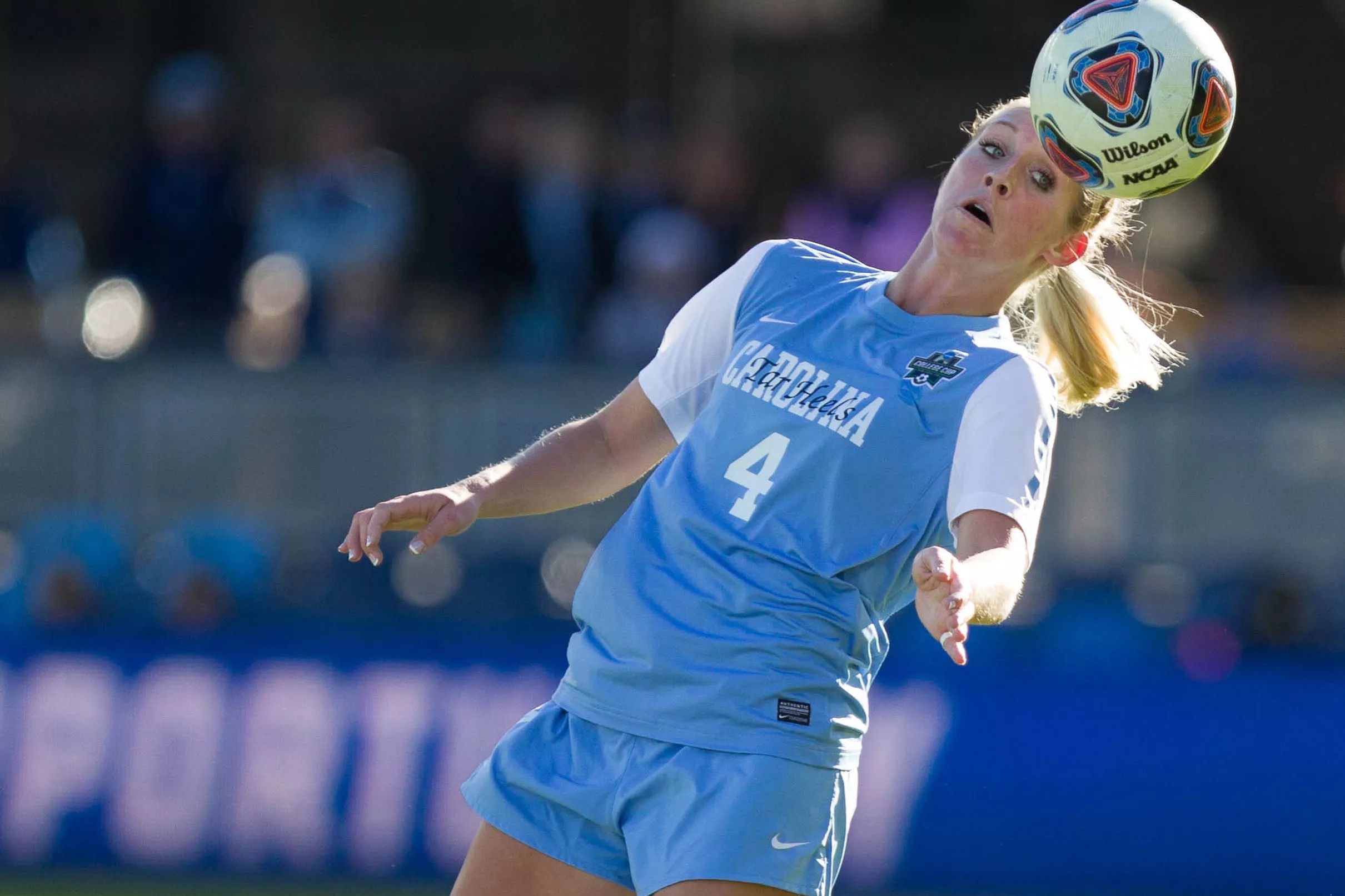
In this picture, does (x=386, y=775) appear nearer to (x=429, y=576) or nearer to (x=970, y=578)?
(x=429, y=576)

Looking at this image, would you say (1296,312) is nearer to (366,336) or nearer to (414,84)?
(366,336)

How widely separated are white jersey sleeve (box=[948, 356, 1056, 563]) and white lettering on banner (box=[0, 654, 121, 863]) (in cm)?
570

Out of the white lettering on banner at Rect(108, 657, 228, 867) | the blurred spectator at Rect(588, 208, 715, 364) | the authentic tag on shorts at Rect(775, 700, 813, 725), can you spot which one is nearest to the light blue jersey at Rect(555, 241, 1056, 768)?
the authentic tag on shorts at Rect(775, 700, 813, 725)

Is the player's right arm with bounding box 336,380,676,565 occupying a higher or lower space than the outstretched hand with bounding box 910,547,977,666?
lower

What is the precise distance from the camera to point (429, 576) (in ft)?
31.8

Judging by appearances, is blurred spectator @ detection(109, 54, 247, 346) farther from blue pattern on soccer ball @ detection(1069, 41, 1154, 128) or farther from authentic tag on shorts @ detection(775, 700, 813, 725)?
authentic tag on shorts @ detection(775, 700, 813, 725)

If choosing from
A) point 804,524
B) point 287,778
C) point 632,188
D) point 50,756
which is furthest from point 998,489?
point 632,188

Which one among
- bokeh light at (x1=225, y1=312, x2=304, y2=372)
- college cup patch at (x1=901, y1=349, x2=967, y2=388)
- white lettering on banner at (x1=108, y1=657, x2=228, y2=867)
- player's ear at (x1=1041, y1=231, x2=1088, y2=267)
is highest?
player's ear at (x1=1041, y1=231, x2=1088, y2=267)

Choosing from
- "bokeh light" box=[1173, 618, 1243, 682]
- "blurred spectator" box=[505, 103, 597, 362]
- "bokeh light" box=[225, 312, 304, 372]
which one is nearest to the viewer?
"bokeh light" box=[1173, 618, 1243, 682]

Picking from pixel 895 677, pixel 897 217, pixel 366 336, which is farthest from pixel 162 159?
pixel 895 677

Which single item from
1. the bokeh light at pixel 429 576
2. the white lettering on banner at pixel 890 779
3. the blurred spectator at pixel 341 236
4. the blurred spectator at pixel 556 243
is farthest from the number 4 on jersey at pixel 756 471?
the blurred spectator at pixel 556 243

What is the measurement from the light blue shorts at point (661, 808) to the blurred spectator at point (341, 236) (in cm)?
641

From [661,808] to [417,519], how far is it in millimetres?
744

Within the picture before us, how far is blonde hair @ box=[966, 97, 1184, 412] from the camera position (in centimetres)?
382
